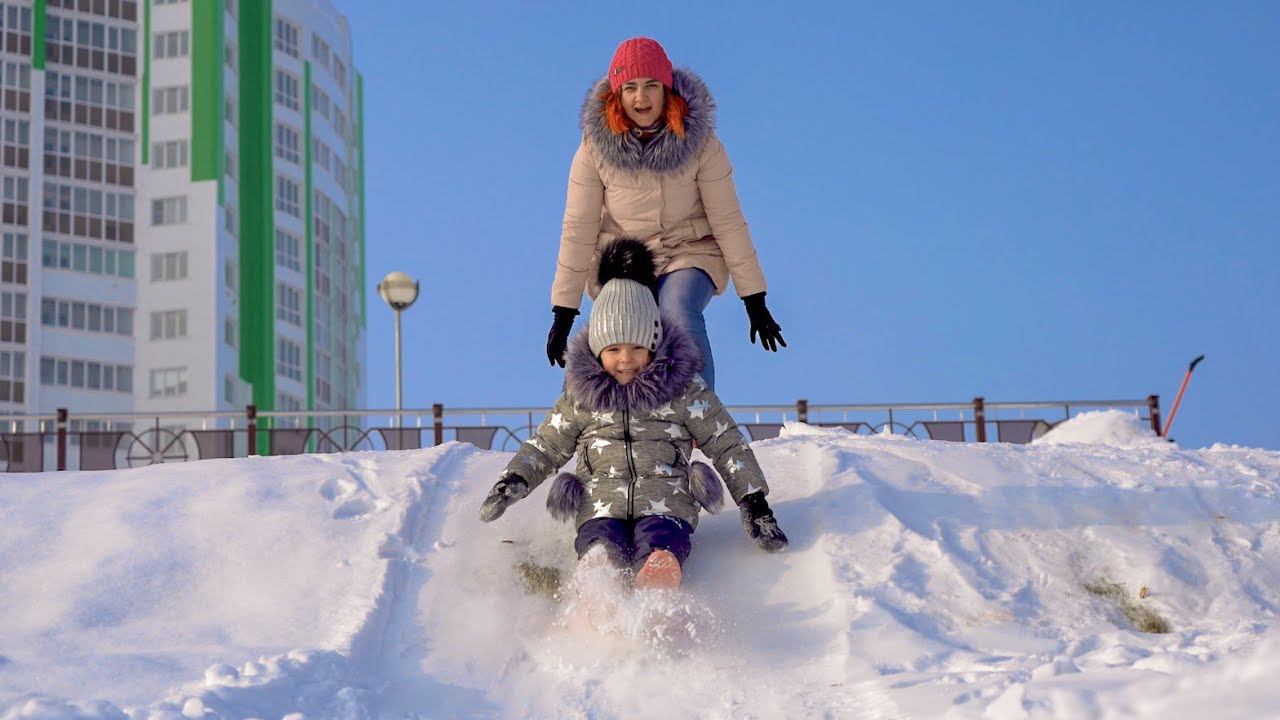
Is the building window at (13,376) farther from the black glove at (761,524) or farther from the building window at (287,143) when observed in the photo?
the black glove at (761,524)

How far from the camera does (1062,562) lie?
5.55 metres

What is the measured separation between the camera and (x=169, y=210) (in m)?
45.9

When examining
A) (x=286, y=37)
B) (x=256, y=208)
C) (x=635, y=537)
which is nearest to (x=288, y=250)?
(x=256, y=208)

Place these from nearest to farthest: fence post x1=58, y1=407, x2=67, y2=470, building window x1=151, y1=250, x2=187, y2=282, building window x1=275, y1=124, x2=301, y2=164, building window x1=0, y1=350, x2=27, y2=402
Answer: fence post x1=58, y1=407, x2=67, y2=470
building window x1=0, y1=350, x2=27, y2=402
building window x1=151, y1=250, x2=187, y2=282
building window x1=275, y1=124, x2=301, y2=164

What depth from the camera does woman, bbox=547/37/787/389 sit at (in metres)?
6.20

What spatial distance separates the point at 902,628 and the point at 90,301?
4399 centimetres

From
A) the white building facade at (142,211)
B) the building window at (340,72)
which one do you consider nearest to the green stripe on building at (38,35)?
the white building facade at (142,211)

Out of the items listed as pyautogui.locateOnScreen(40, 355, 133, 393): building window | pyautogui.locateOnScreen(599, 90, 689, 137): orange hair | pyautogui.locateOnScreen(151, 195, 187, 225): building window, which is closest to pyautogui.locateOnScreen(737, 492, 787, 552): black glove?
pyautogui.locateOnScreen(599, 90, 689, 137): orange hair

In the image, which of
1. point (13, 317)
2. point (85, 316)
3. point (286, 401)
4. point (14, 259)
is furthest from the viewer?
point (286, 401)

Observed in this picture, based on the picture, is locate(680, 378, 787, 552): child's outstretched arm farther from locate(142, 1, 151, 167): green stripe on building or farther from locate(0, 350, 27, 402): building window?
locate(142, 1, 151, 167): green stripe on building

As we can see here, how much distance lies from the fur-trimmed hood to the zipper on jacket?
123 centimetres

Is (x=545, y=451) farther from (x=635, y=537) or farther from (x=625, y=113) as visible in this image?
(x=625, y=113)

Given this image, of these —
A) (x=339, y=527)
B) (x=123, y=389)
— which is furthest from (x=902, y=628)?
(x=123, y=389)

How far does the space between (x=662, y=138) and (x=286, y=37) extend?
160 feet
